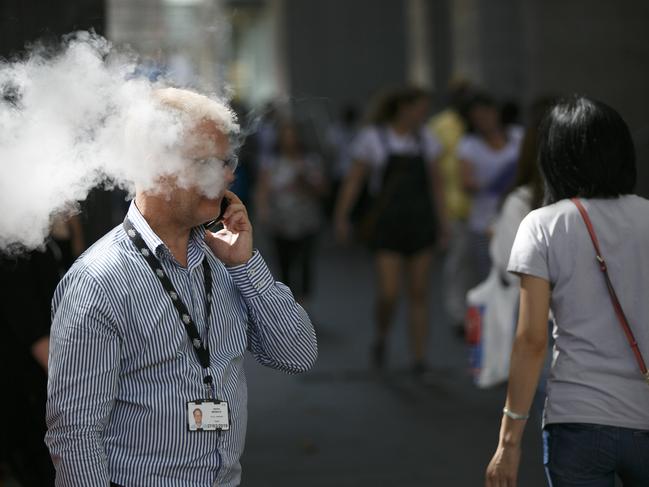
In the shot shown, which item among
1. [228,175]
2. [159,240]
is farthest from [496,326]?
[159,240]

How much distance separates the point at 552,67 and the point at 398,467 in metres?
6.91

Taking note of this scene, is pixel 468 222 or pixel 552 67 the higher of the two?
pixel 552 67

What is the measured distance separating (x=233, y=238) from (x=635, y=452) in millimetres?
1279

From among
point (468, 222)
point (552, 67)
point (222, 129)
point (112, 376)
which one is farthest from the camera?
point (552, 67)

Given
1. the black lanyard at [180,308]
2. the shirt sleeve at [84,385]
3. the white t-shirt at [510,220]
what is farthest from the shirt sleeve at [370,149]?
the shirt sleeve at [84,385]

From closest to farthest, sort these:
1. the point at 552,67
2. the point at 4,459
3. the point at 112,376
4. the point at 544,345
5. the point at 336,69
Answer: the point at 112,376
the point at 544,345
the point at 4,459
the point at 552,67
the point at 336,69

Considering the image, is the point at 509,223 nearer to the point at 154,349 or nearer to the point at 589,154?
the point at 589,154

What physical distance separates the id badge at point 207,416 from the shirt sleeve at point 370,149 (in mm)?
5507

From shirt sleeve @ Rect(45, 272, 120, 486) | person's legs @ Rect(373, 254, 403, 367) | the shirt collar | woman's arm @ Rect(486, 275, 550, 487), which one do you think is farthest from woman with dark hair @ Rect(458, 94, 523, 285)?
shirt sleeve @ Rect(45, 272, 120, 486)

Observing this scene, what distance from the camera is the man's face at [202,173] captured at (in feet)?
9.36

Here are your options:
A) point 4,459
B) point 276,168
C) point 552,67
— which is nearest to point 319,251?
point 552,67

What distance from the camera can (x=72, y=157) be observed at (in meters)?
3.01

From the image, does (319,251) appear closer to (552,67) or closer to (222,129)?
(552,67)

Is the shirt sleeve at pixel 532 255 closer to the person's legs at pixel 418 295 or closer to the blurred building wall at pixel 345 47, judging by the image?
the person's legs at pixel 418 295
